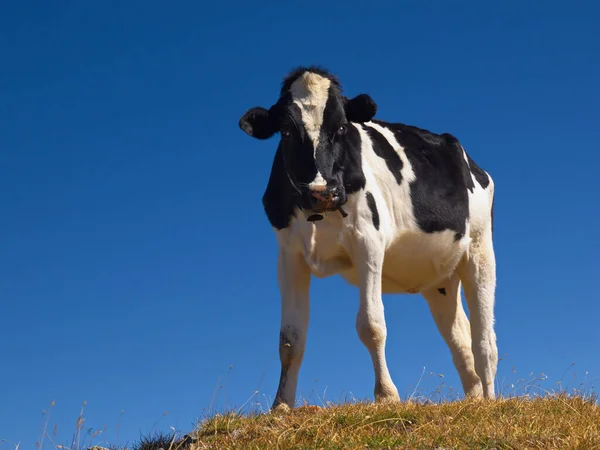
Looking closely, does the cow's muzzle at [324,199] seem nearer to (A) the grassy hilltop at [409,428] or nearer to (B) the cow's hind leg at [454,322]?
(A) the grassy hilltop at [409,428]

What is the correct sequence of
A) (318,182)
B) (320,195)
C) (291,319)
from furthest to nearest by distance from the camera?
(291,319)
(318,182)
(320,195)

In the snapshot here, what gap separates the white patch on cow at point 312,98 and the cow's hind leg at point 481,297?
354cm

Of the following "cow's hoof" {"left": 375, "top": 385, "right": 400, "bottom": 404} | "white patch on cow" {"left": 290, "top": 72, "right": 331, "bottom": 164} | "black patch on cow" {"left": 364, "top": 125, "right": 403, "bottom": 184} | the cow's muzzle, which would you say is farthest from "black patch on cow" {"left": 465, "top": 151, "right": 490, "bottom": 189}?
"cow's hoof" {"left": 375, "top": 385, "right": 400, "bottom": 404}

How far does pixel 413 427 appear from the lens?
8172 millimetres

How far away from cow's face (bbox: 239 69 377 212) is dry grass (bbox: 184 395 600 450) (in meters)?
2.38

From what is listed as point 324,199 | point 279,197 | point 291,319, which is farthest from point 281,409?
point 279,197

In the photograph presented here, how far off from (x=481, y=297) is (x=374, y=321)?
3397 millimetres

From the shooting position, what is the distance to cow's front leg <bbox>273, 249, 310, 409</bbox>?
10.3 metres

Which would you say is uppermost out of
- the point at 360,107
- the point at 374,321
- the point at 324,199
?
the point at 360,107

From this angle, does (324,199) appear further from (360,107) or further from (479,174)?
(479,174)

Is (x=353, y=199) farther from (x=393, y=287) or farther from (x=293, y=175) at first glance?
(x=393, y=287)

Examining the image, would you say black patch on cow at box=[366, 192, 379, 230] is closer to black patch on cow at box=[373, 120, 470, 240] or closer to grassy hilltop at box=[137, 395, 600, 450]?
black patch on cow at box=[373, 120, 470, 240]

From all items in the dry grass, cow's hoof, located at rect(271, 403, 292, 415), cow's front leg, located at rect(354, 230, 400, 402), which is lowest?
the dry grass

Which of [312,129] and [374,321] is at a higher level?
[312,129]
